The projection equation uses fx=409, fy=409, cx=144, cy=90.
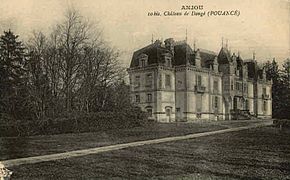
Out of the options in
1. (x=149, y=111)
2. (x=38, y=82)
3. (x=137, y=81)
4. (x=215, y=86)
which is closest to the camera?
(x=38, y=82)

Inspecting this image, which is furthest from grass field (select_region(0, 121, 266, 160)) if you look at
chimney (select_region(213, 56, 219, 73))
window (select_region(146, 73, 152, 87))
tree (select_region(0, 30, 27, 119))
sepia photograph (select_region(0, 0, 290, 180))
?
chimney (select_region(213, 56, 219, 73))

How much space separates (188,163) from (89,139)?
813mm

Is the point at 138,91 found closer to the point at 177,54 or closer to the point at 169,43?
the point at 169,43

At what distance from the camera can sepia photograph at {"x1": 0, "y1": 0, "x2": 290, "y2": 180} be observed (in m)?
2.55

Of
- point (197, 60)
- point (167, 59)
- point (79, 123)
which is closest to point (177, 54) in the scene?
point (167, 59)

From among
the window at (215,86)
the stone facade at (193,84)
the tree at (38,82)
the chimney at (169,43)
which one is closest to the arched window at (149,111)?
the stone facade at (193,84)

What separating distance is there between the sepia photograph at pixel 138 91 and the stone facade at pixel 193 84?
12 millimetres

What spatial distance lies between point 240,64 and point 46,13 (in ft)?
4.75

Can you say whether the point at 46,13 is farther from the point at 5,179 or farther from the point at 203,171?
the point at 203,171

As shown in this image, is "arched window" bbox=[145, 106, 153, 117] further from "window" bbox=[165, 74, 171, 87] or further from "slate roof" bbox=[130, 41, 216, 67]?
"slate roof" bbox=[130, 41, 216, 67]

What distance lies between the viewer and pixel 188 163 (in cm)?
252

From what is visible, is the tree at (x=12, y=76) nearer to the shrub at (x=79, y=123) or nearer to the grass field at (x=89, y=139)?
the shrub at (x=79, y=123)

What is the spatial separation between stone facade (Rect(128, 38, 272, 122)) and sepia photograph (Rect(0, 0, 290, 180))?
1 cm

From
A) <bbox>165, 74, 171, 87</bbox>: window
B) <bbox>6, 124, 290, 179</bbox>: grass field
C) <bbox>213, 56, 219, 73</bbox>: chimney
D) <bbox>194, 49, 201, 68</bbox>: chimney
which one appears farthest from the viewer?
<bbox>213, 56, 219, 73</bbox>: chimney
